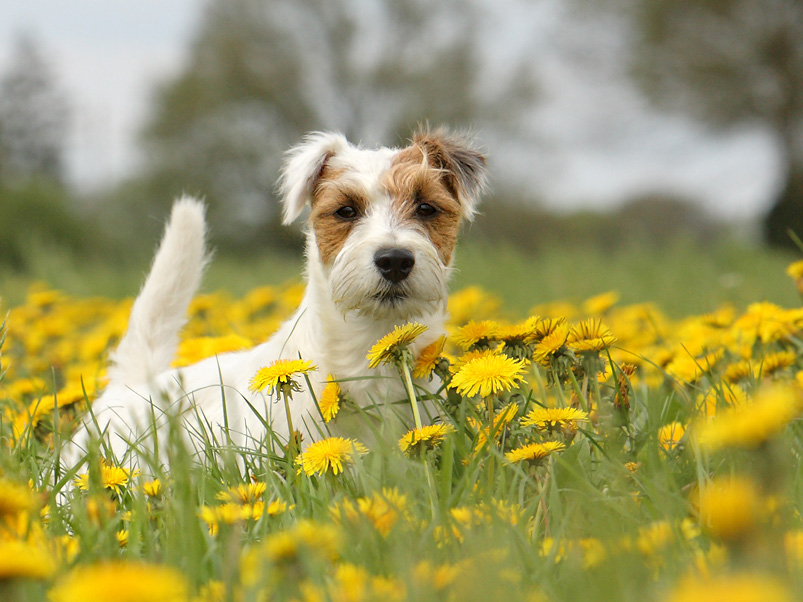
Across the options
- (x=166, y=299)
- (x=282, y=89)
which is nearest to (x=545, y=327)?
(x=166, y=299)

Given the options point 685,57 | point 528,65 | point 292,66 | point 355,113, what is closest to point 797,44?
point 685,57

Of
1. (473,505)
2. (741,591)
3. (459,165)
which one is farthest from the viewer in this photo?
(459,165)

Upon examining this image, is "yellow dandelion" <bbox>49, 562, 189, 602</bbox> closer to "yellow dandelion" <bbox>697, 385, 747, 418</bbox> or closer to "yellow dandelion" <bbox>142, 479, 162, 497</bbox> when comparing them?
"yellow dandelion" <bbox>142, 479, 162, 497</bbox>

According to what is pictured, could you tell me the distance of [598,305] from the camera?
3.49m

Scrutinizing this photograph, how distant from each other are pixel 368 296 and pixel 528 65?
26.2 meters

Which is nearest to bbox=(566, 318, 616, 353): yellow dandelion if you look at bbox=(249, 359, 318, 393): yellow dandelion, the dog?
the dog

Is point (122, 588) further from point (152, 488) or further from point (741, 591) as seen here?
point (152, 488)

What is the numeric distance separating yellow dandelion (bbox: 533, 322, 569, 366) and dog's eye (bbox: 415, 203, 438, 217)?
37.3 inches

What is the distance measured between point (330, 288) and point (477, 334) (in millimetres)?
747

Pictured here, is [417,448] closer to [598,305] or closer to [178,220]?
[178,220]

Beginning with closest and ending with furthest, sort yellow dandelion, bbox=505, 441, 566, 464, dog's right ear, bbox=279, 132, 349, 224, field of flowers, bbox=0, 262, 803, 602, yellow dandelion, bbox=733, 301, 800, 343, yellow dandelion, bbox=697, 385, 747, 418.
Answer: field of flowers, bbox=0, 262, 803, 602, yellow dandelion, bbox=505, 441, 566, 464, yellow dandelion, bbox=697, 385, 747, 418, yellow dandelion, bbox=733, 301, 800, 343, dog's right ear, bbox=279, 132, 349, 224

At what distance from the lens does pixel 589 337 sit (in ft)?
6.09

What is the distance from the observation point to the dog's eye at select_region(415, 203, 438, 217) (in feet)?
8.69

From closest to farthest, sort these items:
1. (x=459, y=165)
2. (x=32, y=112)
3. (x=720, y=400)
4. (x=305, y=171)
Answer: (x=720, y=400)
(x=305, y=171)
(x=459, y=165)
(x=32, y=112)
